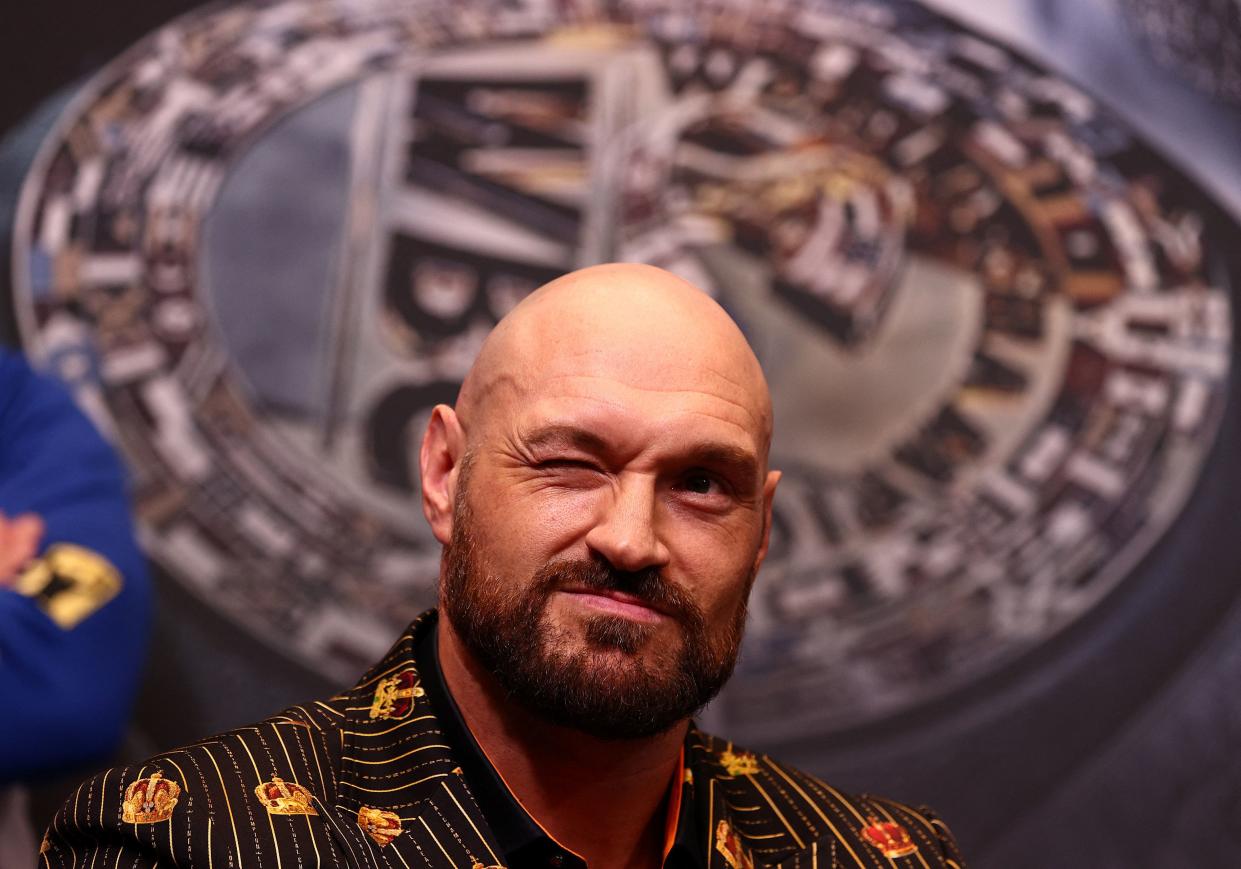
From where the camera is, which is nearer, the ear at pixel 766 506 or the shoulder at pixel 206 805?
the shoulder at pixel 206 805

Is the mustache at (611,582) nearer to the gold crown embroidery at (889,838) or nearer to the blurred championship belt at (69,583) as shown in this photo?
the gold crown embroidery at (889,838)

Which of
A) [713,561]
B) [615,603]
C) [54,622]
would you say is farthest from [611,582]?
[54,622]

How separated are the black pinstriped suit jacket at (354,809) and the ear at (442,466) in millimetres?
139

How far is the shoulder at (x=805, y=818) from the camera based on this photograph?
5.11 feet

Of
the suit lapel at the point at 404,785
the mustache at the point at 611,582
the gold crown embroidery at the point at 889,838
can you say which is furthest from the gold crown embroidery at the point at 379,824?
the gold crown embroidery at the point at 889,838

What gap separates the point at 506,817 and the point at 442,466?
38 centimetres

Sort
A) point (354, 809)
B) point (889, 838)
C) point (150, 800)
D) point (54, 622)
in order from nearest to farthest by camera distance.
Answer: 1. point (150, 800)
2. point (354, 809)
3. point (889, 838)
4. point (54, 622)

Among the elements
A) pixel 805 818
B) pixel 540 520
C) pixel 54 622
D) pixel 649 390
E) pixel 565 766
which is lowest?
pixel 54 622

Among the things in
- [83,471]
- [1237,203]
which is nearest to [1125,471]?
[1237,203]

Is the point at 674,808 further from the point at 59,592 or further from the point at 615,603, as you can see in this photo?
the point at 59,592

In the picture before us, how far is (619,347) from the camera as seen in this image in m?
1.40

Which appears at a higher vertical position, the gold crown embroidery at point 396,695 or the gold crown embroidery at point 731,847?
the gold crown embroidery at point 396,695

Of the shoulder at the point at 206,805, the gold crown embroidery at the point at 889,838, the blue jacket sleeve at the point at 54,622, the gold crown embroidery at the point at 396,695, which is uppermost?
the gold crown embroidery at the point at 396,695

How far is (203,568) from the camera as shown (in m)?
2.41
